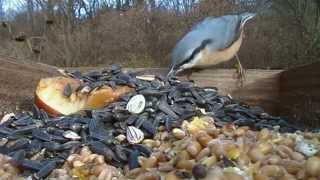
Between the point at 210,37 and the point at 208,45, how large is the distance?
22 mm

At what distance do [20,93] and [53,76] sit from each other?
0.10 metres

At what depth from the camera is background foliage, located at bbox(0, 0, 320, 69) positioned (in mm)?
3281

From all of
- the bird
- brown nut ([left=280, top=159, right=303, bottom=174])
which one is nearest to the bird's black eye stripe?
the bird

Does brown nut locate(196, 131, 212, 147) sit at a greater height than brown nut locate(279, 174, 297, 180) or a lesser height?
greater

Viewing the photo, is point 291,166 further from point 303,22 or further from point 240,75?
point 303,22

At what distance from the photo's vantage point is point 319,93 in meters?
1.32

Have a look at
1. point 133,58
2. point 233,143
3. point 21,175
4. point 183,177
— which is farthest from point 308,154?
point 133,58

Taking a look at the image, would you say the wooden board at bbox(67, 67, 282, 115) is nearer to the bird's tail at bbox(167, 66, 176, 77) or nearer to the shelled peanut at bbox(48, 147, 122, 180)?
the bird's tail at bbox(167, 66, 176, 77)

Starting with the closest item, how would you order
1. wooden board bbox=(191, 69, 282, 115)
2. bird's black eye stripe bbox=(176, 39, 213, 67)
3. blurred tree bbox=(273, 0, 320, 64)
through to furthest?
bird's black eye stripe bbox=(176, 39, 213, 67), wooden board bbox=(191, 69, 282, 115), blurred tree bbox=(273, 0, 320, 64)

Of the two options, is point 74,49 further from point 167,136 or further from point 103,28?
point 167,136

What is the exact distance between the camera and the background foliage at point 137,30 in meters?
3.28

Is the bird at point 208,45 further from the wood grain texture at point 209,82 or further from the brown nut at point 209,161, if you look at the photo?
the brown nut at point 209,161

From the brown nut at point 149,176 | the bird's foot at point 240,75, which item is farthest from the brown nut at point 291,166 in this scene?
the bird's foot at point 240,75

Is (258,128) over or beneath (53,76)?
beneath
